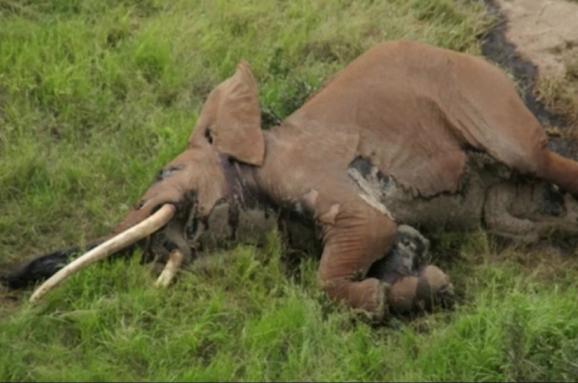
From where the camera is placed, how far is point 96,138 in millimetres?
7039

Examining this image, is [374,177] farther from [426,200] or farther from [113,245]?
[113,245]

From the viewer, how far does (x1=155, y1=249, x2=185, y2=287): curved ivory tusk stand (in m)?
→ 5.60

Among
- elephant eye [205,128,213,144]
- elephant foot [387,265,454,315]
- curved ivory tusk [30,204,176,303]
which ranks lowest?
elephant foot [387,265,454,315]

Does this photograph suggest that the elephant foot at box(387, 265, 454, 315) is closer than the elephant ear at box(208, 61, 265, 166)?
Yes

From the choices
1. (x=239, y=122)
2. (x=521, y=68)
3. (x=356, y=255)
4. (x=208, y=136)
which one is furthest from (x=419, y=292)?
(x=521, y=68)

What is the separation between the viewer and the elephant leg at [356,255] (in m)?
5.54

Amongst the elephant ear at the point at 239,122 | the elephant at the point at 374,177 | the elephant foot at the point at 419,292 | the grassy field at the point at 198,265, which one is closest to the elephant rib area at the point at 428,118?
the elephant at the point at 374,177

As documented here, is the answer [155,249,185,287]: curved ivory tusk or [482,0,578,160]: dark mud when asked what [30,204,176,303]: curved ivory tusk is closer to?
[155,249,185,287]: curved ivory tusk

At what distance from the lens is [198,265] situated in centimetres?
578

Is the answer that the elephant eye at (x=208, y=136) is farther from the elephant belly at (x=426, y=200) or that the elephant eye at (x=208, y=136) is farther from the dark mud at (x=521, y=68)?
the dark mud at (x=521, y=68)

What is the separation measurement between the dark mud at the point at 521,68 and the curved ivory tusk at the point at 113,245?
2672 millimetres

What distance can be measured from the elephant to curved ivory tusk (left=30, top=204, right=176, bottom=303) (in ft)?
0.05

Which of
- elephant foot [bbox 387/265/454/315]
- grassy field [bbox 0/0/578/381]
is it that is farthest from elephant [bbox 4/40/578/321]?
grassy field [bbox 0/0/578/381]

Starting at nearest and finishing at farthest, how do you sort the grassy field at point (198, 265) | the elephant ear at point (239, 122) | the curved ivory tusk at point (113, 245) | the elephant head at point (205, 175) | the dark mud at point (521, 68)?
the grassy field at point (198, 265) < the curved ivory tusk at point (113, 245) < the elephant head at point (205, 175) < the elephant ear at point (239, 122) < the dark mud at point (521, 68)
